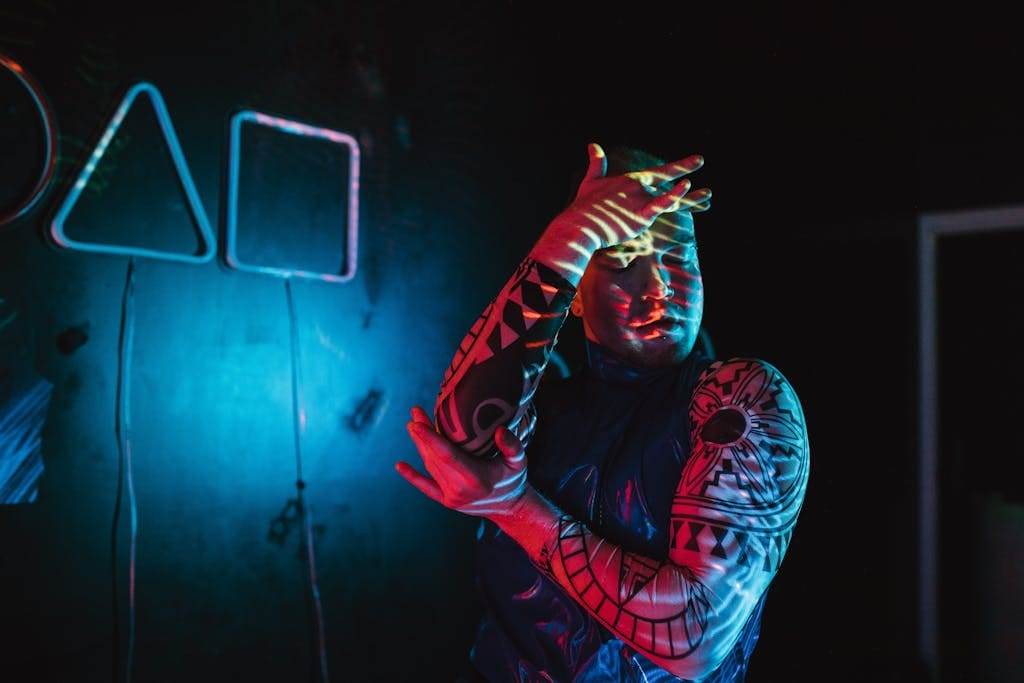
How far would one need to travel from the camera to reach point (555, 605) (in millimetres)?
1231

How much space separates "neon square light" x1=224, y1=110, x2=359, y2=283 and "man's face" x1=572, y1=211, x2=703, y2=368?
5.37ft

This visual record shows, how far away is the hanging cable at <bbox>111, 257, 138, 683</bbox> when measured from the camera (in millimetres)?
Result: 2221

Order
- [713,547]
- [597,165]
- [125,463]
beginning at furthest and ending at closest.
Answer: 1. [125,463]
2. [597,165]
3. [713,547]

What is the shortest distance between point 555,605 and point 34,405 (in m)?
1.76

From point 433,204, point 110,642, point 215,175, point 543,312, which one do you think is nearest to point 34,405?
point 110,642

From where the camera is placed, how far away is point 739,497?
986 millimetres

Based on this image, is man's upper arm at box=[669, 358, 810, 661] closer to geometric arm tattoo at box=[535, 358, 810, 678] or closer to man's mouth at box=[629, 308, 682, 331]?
geometric arm tattoo at box=[535, 358, 810, 678]

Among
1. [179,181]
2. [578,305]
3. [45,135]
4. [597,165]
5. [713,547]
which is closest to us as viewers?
[713,547]

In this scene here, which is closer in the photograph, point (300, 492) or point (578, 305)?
point (578, 305)

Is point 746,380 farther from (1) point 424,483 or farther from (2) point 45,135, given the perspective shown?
(2) point 45,135

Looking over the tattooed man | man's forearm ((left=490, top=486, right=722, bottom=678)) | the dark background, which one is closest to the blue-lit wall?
the dark background

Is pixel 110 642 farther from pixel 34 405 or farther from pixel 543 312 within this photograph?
pixel 543 312

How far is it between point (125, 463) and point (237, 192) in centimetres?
100

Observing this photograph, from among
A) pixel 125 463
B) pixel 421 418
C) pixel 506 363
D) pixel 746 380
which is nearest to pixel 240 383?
pixel 125 463
